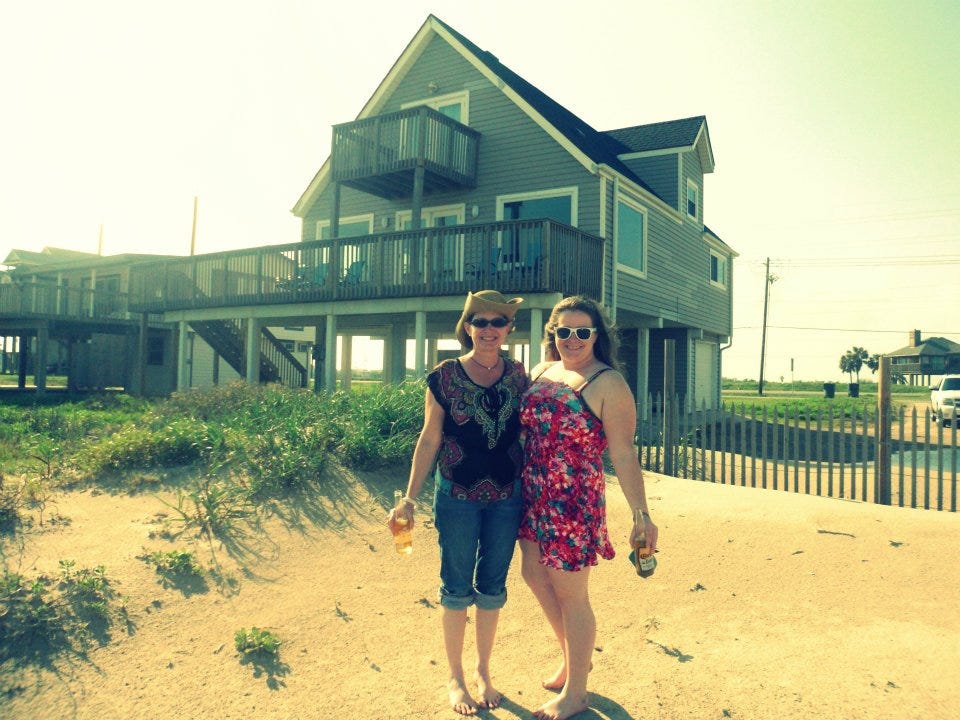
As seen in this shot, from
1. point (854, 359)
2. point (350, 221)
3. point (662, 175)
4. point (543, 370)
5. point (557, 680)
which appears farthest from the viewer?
point (854, 359)

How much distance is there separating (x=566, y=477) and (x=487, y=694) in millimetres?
1250

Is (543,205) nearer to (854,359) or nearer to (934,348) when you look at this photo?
(934,348)

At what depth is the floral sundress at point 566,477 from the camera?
3.23m

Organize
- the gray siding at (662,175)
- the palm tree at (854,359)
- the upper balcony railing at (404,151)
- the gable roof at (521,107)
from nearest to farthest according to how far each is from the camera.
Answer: the upper balcony railing at (404,151) → the gable roof at (521,107) → the gray siding at (662,175) → the palm tree at (854,359)

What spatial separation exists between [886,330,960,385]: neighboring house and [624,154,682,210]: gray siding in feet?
199

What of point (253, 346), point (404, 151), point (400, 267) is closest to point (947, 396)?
point (400, 267)

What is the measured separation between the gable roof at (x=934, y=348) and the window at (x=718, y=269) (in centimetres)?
5737

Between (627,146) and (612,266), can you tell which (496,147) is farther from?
(627,146)

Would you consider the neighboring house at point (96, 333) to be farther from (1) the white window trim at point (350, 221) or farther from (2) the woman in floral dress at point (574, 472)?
(2) the woman in floral dress at point (574, 472)

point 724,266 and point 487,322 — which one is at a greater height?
point 724,266

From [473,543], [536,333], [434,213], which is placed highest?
[434,213]

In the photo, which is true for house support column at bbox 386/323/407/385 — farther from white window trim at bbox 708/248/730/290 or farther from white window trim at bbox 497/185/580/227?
white window trim at bbox 708/248/730/290

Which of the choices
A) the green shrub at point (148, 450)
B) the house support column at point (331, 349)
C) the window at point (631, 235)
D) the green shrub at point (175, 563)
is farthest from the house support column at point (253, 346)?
the green shrub at point (175, 563)

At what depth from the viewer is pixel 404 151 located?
15625mm
